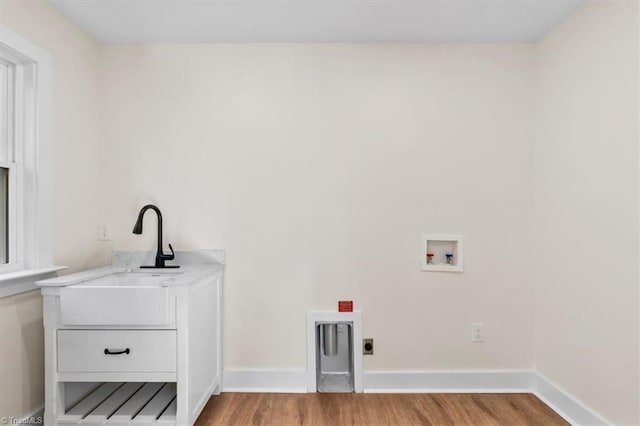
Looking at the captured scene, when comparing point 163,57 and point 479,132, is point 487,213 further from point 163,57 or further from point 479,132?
point 163,57

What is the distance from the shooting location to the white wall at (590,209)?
1818mm

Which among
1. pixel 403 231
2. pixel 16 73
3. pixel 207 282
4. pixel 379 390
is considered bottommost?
pixel 379 390

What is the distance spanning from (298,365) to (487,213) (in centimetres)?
162

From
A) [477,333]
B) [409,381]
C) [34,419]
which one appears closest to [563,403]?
[477,333]

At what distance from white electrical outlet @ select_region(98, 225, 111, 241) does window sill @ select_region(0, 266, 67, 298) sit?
0.50 m

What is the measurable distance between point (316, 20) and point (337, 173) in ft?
3.09

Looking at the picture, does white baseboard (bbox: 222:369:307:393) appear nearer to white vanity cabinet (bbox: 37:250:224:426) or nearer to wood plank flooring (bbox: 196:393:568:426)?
wood plank flooring (bbox: 196:393:568:426)

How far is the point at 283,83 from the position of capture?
2625 millimetres

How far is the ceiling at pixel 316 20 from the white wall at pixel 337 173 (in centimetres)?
12

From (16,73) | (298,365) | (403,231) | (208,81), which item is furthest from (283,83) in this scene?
(298,365)

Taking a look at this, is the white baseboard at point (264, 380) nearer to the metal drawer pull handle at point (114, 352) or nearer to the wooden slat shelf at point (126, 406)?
the wooden slat shelf at point (126, 406)

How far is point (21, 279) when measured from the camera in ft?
6.27

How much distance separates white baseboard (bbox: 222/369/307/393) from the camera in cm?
257

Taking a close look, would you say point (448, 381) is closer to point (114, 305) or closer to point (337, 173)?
point (337, 173)
